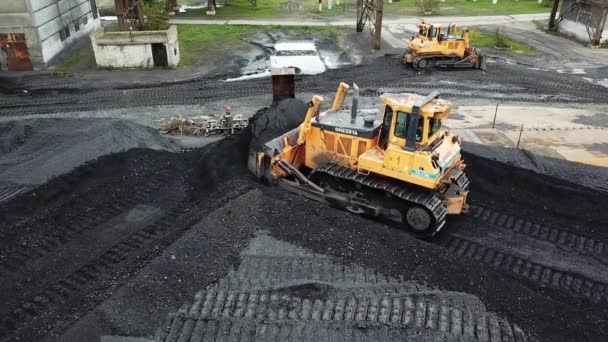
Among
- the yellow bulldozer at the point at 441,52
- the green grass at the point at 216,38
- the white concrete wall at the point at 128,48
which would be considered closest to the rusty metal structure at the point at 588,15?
the yellow bulldozer at the point at 441,52

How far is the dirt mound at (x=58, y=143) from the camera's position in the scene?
35.4 ft

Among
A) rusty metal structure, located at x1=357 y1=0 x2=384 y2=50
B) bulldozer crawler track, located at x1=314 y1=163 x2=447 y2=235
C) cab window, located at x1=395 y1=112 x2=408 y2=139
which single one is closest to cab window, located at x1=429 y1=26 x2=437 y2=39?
rusty metal structure, located at x1=357 y1=0 x2=384 y2=50

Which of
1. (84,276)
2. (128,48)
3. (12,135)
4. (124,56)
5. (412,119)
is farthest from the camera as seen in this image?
(124,56)

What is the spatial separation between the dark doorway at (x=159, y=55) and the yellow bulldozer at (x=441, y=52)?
33.8 feet

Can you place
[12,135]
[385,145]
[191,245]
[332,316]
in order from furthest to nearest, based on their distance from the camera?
[12,135], [385,145], [191,245], [332,316]

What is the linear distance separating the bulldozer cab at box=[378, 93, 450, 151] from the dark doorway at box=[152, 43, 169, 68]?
14.1 meters

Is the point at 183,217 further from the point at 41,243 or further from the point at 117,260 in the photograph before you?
the point at 41,243

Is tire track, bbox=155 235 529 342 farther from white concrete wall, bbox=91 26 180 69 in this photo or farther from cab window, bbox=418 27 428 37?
cab window, bbox=418 27 428 37

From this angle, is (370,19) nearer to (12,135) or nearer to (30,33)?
(30,33)

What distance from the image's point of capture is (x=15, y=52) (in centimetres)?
1966

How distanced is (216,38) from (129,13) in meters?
4.89

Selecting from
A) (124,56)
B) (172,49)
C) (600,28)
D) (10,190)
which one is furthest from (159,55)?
(600,28)

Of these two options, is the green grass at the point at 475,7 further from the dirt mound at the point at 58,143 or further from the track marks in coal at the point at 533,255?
the track marks in coal at the point at 533,255

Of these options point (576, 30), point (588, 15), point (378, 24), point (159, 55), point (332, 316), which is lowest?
point (332, 316)
